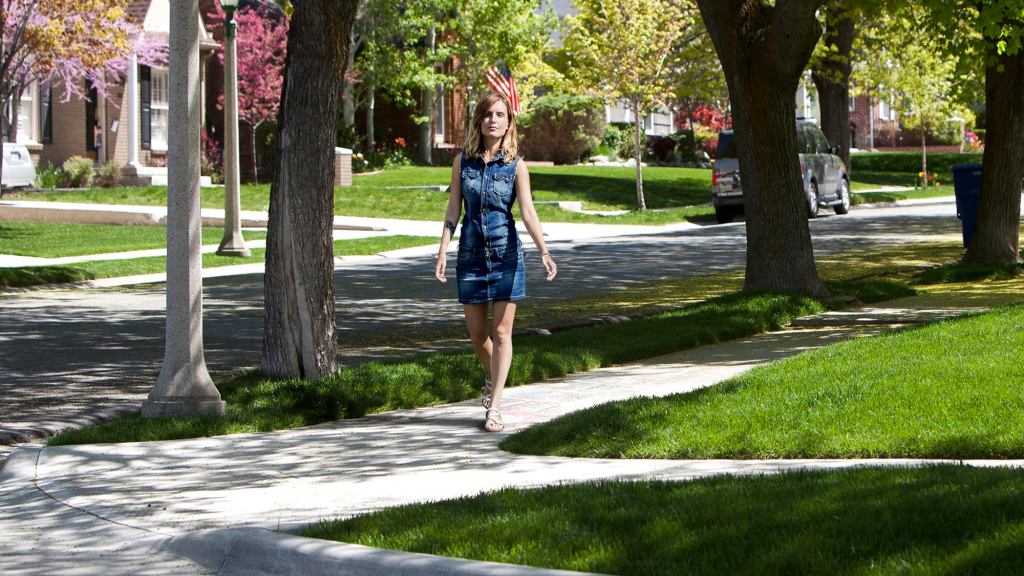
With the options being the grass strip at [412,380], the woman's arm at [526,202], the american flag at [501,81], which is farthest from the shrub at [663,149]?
the woman's arm at [526,202]

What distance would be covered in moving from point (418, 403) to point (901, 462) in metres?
3.74

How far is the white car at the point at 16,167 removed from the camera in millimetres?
33219

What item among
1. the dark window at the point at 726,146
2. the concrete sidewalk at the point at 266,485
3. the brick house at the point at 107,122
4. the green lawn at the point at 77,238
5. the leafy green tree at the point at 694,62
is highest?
the leafy green tree at the point at 694,62

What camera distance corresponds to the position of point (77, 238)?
85.3 ft

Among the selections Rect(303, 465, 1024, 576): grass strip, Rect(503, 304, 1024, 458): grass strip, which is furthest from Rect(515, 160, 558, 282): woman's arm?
Rect(303, 465, 1024, 576): grass strip

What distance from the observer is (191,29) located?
897 cm

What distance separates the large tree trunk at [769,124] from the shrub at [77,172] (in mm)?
24684

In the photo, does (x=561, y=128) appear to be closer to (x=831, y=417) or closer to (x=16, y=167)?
(x=16, y=167)

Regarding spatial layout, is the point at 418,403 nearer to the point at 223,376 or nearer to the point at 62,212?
the point at 223,376

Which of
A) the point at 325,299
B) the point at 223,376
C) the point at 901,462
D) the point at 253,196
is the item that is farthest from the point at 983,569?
the point at 253,196

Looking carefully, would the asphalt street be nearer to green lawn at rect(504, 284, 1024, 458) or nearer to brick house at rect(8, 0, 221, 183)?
green lawn at rect(504, 284, 1024, 458)

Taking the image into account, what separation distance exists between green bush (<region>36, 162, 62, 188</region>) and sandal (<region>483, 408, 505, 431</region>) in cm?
2954

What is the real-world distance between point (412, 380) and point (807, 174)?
Result: 22.7 metres

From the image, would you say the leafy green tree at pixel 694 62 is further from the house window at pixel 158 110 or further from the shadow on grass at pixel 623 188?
the house window at pixel 158 110
